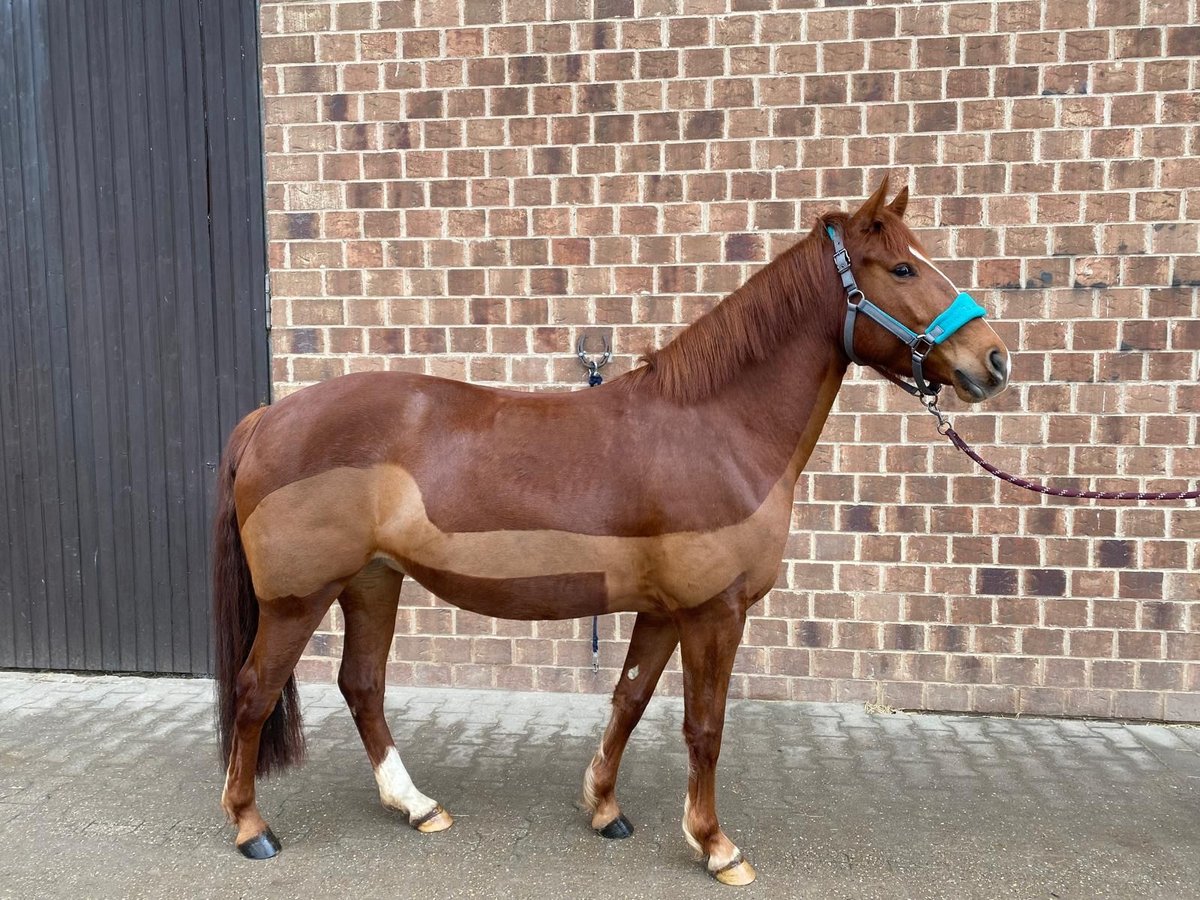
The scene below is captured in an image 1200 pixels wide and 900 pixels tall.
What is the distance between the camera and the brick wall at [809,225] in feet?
11.9

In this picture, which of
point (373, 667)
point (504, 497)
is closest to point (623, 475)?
point (504, 497)

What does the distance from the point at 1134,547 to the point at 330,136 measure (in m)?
4.43

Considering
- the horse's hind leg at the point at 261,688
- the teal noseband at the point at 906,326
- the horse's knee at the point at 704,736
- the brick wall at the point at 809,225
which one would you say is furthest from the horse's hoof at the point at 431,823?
the teal noseband at the point at 906,326

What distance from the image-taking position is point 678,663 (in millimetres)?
3906

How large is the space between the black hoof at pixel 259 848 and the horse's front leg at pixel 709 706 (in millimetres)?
1360

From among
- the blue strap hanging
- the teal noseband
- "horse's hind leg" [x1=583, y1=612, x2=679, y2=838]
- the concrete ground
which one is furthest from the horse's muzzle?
the blue strap hanging

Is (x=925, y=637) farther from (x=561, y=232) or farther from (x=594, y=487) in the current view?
(x=561, y=232)

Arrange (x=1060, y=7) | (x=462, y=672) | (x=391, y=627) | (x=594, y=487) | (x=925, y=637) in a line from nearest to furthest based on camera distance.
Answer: (x=594, y=487) < (x=391, y=627) < (x=1060, y=7) < (x=925, y=637) < (x=462, y=672)

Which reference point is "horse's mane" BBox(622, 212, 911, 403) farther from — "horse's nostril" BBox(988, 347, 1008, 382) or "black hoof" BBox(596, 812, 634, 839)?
"black hoof" BBox(596, 812, 634, 839)

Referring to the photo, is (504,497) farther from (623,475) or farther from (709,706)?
(709,706)

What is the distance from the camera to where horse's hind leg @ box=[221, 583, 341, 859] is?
98.5 inches

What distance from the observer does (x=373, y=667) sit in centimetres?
281

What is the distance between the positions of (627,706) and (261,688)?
1.20m

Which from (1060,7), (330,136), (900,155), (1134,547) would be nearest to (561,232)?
(330,136)
